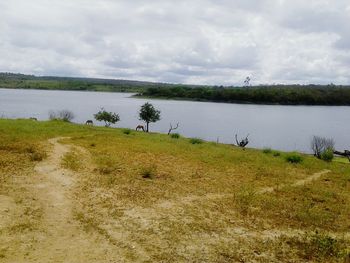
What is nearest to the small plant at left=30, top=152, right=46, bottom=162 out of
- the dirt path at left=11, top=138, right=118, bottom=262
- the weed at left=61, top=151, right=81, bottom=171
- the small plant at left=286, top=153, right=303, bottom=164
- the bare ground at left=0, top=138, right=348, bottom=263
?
the weed at left=61, top=151, right=81, bottom=171

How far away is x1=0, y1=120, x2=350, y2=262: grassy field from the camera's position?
10.5 meters

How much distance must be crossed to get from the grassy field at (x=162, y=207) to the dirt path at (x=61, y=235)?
2 cm

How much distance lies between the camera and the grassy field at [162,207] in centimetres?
1047

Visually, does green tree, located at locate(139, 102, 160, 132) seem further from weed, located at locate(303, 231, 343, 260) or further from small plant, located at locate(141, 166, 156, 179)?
weed, located at locate(303, 231, 343, 260)

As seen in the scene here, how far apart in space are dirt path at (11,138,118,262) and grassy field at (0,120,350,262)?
2 cm

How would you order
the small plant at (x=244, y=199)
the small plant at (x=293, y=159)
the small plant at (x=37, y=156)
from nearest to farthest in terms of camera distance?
1. the small plant at (x=244, y=199)
2. the small plant at (x=37, y=156)
3. the small plant at (x=293, y=159)

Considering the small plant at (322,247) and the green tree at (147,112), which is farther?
the green tree at (147,112)

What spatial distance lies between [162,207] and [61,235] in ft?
13.2

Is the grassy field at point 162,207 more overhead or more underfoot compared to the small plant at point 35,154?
more underfoot

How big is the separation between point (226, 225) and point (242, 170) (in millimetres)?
9294

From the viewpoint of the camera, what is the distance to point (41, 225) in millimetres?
11492

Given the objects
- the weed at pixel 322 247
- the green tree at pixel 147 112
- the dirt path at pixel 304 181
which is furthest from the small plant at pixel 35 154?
the green tree at pixel 147 112

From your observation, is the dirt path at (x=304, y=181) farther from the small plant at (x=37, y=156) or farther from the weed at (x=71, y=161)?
the small plant at (x=37, y=156)

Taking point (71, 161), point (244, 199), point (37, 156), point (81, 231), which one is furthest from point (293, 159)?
point (81, 231)
